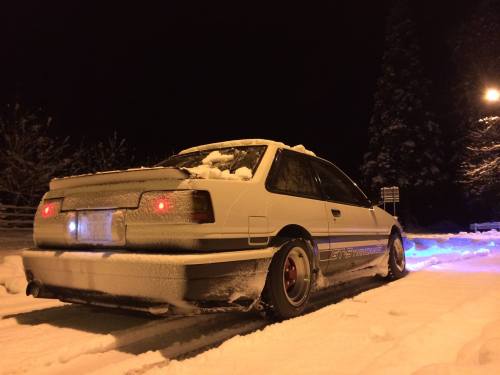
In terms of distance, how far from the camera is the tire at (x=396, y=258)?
21.9 feet

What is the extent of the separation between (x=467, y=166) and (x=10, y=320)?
29114mm

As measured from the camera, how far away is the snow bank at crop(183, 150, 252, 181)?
12.4 feet

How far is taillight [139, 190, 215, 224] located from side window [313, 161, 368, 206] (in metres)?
2.01

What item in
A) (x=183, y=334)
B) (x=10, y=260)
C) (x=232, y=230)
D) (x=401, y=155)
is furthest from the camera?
(x=401, y=155)

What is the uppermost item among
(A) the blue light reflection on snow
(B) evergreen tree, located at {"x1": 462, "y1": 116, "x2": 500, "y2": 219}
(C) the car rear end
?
(B) evergreen tree, located at {"x1": 462, "y1": 116, "x2": 500, "y2": 219}

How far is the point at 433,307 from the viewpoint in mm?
4664

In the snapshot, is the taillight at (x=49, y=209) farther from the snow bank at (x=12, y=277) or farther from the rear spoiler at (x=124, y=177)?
the snow bank at (x=12, y=277)

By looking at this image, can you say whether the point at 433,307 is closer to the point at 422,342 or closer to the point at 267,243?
the point at 422,342

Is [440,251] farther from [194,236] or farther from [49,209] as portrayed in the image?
[49,209]

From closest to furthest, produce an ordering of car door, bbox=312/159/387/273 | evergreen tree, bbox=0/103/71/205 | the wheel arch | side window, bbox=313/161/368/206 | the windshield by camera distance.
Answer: the wheel arch
the windshield
car door, bbox=312/159/387/273
side window, bbox=313/161/368/206
evergreen tree, bbox=0/103/71/205

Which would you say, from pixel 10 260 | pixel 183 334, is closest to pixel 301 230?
pixel 183 334

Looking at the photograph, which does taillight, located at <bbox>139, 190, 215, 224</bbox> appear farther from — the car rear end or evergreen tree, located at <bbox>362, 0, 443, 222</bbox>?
evergreen tree, located at <bbox>362, 0, 443, 222</bbox>

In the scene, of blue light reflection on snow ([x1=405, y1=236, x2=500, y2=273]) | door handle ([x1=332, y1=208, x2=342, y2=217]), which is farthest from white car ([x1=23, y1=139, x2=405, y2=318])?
blue light reflection on snow ([x1=405, y1=236, x2=500, y2=273])

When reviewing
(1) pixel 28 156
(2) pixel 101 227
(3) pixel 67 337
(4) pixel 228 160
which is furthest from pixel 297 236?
(1) pixel 28 156
